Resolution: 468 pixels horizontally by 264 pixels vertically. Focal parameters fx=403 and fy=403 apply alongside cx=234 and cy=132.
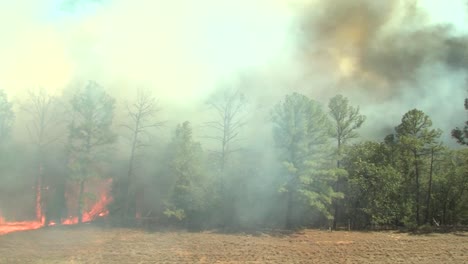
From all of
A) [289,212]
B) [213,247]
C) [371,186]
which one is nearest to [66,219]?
[213,247]

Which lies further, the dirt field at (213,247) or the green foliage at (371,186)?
the green foliage at (371,186)

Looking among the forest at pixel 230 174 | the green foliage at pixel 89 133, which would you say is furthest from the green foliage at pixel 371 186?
the green foliage at pixel 89 133

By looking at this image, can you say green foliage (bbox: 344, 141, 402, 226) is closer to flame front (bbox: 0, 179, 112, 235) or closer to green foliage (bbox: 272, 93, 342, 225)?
green foliage (bbox: 272, 93, 342, 225)

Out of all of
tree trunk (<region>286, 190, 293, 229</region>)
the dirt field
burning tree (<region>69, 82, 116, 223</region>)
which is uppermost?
burning tree (<region>69, 82, 116, 223</region>)

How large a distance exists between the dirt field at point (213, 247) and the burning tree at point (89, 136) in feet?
19.2

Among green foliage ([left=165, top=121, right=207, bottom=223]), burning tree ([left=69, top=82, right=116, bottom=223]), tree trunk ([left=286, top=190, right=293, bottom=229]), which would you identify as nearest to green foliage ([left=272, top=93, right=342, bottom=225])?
tree trunk ([left=286, top=190, right=293, bottom=229])

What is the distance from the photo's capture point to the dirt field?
29.6 metres

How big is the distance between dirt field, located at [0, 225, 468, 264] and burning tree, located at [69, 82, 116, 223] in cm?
585

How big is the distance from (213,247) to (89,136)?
1938 cm

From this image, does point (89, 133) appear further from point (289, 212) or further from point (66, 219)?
point (289, 212)

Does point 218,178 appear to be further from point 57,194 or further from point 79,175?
point 57,194

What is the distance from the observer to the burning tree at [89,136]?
140ft

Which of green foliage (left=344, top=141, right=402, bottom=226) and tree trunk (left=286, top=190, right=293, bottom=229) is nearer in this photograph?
tree trunk (left=286, top=190, right=293, bottom=229)

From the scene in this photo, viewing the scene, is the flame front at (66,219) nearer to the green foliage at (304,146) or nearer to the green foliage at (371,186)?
Answer: the green foliage at (304,146)
